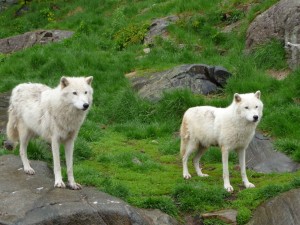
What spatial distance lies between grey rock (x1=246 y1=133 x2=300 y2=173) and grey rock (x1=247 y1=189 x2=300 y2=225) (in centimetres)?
198

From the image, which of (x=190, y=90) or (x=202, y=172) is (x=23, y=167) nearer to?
(x=202, y=172)

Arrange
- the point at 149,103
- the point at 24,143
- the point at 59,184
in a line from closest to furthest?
1. the point at 59,184
2. the point at 24,143
3. the point at 149,103

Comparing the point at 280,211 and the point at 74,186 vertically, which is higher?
the point at 74,186


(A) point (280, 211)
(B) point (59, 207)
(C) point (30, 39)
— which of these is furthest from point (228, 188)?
(C) point (30, 39)

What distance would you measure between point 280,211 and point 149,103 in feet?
20.5

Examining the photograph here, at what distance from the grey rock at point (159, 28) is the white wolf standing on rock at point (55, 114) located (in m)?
8.95

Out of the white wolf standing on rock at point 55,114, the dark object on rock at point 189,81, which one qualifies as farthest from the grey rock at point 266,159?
the white wolf standing on rock at point 55,114

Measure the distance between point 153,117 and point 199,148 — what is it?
3.30 m

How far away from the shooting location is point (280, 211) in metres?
7.43

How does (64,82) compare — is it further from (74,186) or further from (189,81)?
(189,81)

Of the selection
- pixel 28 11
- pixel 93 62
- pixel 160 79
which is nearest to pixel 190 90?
pixel 160 79

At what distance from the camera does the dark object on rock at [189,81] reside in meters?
13.4

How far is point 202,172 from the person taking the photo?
9914 mm

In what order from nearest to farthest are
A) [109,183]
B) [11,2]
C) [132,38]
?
[109,183] → [132,38] → [11,2]
